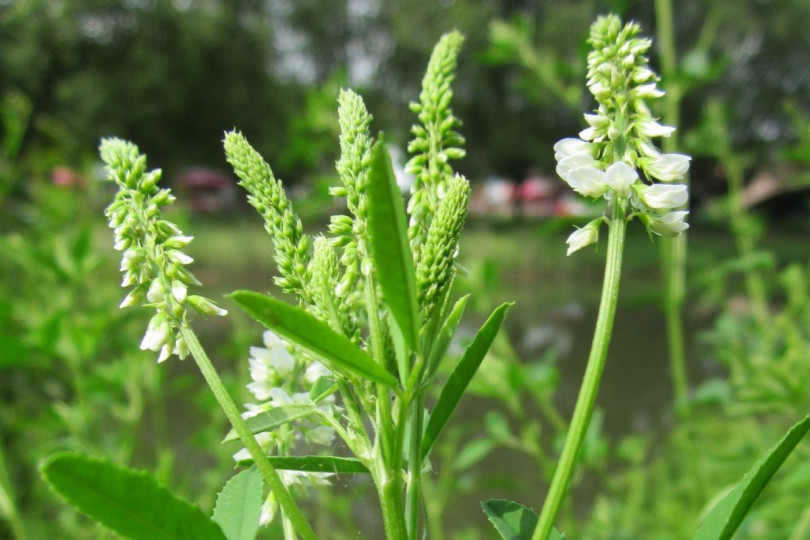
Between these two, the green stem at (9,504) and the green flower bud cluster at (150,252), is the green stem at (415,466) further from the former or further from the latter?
the green stem at (9,504)

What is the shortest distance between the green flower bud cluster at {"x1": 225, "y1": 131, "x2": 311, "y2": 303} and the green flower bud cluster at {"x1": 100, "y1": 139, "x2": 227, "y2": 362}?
0.04m

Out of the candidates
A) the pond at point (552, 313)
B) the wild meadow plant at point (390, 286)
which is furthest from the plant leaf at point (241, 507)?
the pond at point (552, 313)

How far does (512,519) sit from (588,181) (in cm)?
20

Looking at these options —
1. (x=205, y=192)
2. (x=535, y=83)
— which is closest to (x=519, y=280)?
(x=535, y=83)

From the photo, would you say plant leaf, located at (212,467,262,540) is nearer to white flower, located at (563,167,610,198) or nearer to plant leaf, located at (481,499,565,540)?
plant leaf, located at (481,499,565,540)

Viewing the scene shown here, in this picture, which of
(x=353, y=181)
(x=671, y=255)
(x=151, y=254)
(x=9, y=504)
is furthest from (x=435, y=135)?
(x=671, y=255)

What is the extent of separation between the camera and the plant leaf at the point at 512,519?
1.34 feet

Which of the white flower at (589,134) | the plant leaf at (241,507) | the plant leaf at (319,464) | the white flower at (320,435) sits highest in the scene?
the white flower at (589,134)

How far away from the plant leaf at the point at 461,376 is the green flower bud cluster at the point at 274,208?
96 millimetres

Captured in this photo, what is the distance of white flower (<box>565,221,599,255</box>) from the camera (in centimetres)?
40

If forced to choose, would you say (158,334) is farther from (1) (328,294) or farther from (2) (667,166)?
(2) (667,166)

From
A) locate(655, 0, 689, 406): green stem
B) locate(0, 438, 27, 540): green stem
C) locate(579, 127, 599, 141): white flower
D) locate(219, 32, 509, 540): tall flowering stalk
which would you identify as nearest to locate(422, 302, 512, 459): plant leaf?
locate(219, 32, 509, 540): tall flowering stalk

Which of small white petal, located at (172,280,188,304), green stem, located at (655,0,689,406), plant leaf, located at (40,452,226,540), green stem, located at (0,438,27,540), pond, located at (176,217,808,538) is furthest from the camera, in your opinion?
pond, located at (176,217,808,538)

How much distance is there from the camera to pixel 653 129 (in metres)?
0.39
